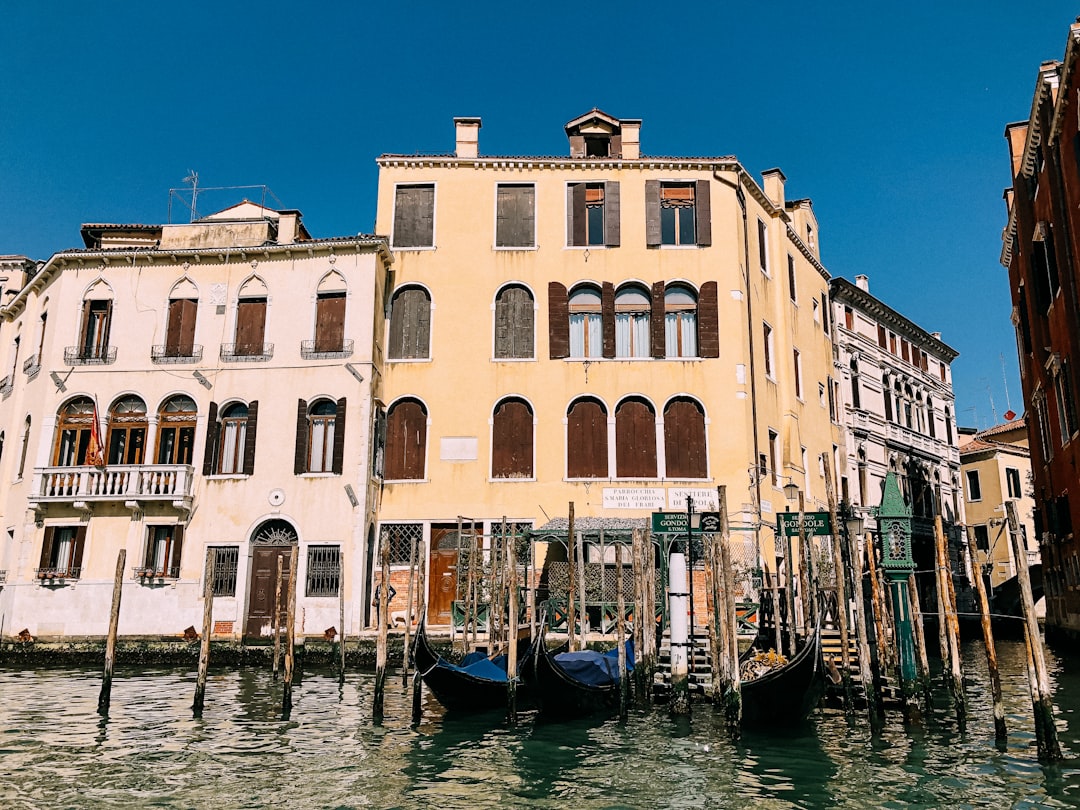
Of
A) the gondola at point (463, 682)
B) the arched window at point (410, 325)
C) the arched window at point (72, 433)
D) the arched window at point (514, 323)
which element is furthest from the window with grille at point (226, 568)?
the gondola at point (463, 682)

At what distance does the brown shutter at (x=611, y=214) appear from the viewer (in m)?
18.9

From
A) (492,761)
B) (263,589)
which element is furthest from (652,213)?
(492,761)

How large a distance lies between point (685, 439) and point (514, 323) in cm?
419

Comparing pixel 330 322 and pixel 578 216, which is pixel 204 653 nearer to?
pixel 330 322

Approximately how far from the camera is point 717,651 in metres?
10.2

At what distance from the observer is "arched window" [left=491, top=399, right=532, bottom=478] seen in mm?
18062

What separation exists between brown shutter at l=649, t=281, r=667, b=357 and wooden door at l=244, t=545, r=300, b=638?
8.10m

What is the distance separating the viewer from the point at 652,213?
1898 centimetres

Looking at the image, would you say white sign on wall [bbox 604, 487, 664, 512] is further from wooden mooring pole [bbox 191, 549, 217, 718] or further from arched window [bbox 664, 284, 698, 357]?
wooden mooring pole [bbox 191, 549, 217, 718]

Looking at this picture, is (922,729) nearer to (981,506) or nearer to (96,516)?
(96,516)

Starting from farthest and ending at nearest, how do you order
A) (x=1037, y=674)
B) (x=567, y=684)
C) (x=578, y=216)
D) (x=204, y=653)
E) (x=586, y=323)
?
(x=578, y=216) → (x=586, y=323) → (x=204, y=653) → (x=567, y=684) → (x=1037, y=674)

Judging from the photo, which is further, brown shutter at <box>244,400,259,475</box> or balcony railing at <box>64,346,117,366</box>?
balcony railing at <box>64,346,117,366</box>

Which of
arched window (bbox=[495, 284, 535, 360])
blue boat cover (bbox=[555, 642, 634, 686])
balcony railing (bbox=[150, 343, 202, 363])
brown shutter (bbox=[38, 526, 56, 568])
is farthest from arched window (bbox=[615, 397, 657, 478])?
brown shutter (bbox=[38, 526, 56, 568])

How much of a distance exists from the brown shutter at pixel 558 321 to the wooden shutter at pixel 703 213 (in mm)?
3076
